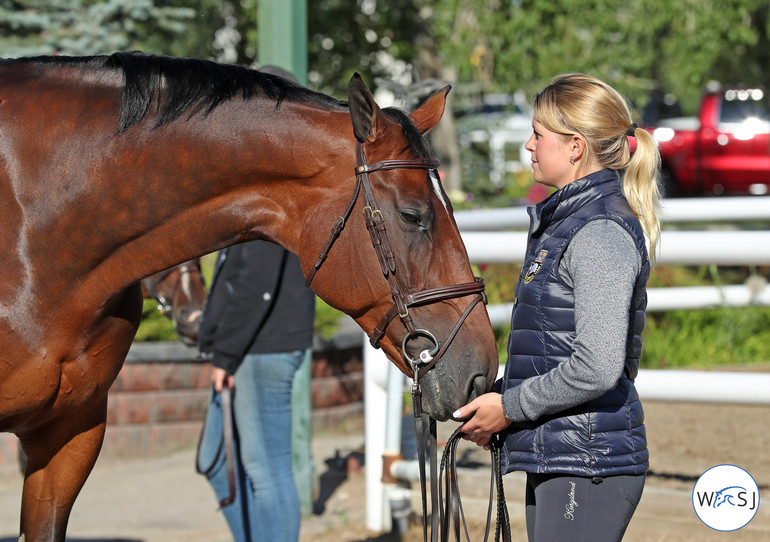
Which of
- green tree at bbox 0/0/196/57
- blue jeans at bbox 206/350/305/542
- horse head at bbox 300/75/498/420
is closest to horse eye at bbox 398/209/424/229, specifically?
horse head at bbox 300/75/498/420

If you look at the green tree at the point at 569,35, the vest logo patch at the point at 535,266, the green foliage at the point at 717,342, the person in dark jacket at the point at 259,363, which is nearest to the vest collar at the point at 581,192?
the vest logo patch at the point at 535,266

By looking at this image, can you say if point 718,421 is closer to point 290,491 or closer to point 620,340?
point 290,491

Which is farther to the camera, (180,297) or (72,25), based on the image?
(72,25)

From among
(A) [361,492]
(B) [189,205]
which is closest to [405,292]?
(B) [189,205]

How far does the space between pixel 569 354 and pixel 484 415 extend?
0.91 ft

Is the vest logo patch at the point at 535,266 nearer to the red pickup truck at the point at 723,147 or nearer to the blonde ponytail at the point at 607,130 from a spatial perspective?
the blonde ponytail at the point at 607,130

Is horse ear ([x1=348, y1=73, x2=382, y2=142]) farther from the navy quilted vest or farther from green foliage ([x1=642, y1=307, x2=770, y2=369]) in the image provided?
green foliage ([x1=642, y1=307, x2=770, y2=369])

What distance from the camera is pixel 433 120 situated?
2.63 m

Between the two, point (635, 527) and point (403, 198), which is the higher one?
point (403, 198)

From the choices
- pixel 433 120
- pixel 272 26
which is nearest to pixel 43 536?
pixel 433 120

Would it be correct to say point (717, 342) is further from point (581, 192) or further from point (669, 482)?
point (581, 192)

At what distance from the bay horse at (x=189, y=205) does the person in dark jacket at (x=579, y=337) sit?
0.15 metres

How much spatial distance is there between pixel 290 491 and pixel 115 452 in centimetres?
254

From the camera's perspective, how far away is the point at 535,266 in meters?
2.42
